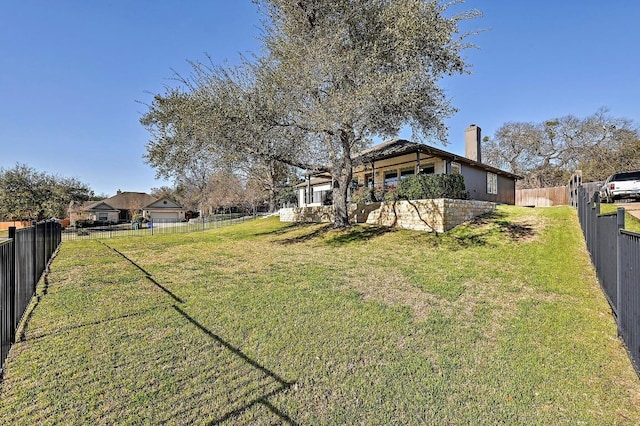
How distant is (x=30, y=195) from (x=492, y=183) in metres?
46.0

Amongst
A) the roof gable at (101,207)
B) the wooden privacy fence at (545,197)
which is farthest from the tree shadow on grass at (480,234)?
the roof gable at (101,207)

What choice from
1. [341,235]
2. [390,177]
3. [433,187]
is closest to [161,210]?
[390,177]

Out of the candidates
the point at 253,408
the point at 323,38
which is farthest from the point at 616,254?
the point at 323,38

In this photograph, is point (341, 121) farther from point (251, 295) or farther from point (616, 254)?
point (616, 254)

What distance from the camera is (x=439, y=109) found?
12.0 meters

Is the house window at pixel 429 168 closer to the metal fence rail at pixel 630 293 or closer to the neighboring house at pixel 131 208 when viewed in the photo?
the metal fence rail at pixel 630 293

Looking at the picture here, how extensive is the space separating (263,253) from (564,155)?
3610 cm

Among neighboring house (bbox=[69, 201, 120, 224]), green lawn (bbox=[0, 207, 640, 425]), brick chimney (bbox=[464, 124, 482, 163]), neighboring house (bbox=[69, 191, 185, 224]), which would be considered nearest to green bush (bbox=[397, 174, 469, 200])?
green lawn (bbox=[0, 207, 640, 425])

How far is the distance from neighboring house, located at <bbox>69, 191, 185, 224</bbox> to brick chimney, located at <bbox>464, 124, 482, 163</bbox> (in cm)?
4056

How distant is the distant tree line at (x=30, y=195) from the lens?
111 ft

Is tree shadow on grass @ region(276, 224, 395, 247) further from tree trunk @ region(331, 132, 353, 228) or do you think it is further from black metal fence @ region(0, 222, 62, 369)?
black metal fence @ region(0, 222, 62, 369)

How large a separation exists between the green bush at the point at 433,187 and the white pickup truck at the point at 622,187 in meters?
5.63

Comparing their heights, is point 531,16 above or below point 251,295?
above

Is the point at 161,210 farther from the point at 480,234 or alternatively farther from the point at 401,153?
the point at 480,234
